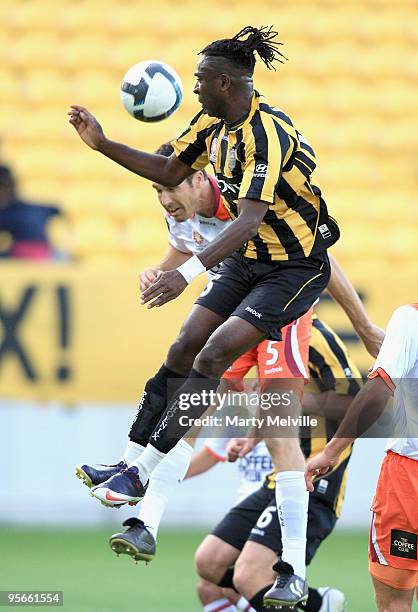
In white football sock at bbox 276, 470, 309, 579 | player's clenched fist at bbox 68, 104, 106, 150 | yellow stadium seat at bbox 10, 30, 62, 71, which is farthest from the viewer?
yellow stadium seat at bbox 10, 30, 62, 71

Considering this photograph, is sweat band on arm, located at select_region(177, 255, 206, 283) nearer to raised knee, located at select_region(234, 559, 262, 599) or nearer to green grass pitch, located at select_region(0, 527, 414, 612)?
raised knee, located at select_region(234, 559, 262, 599)

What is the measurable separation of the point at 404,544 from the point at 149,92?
2.44m

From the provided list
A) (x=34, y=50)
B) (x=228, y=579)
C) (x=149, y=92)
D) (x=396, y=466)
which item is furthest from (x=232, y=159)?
(x=34, y=50)

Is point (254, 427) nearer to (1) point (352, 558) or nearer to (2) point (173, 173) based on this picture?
(2) point (173, 173)

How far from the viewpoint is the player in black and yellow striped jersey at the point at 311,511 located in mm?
6973

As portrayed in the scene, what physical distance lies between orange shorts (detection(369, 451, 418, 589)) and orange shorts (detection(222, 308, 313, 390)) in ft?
3.00

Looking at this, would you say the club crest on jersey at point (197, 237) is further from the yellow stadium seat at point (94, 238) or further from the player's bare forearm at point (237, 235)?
the yellow stadium seat at point (94, 238)

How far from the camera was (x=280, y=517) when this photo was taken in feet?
20.8

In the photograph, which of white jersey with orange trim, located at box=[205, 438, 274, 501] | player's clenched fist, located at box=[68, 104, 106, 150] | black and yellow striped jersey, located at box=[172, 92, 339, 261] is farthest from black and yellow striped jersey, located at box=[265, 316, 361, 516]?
player's clenched fist, located at box=[68, 104, 106, 150]

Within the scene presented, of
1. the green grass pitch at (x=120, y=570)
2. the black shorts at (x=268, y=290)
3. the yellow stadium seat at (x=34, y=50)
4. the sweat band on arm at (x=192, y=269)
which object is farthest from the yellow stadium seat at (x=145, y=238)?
the sweat band on arm at (x=192, y=269)

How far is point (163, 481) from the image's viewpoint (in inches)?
237

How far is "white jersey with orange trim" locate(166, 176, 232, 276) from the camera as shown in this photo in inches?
266

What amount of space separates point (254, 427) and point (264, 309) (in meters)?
0.94

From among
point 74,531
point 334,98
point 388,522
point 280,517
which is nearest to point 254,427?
point 280,517
